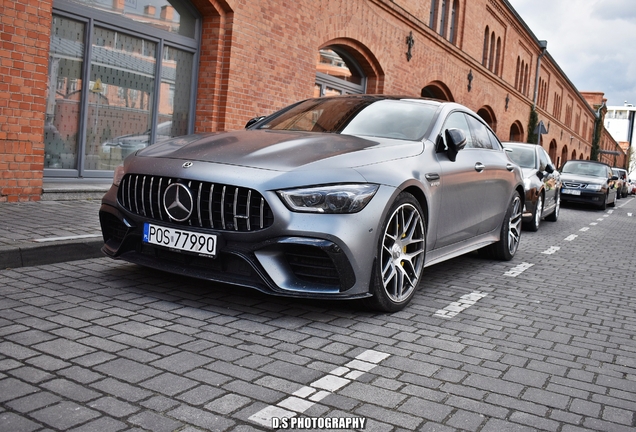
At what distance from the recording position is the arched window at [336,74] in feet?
47.5

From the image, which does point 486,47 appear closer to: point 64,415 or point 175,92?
point 175,92

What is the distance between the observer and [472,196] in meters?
6.02

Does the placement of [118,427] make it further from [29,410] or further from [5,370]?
[5,370]

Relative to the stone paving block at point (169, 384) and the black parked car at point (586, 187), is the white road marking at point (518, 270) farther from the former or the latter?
the black parked car at point (586, 187)

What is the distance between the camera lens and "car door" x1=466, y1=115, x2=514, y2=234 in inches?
249

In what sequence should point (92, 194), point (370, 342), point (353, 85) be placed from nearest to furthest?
1. point (370, 342)
2. point (92, 194)
3. point (353, 85)

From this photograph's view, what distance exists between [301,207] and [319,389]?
1280 millimetres

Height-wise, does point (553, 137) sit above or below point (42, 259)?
above

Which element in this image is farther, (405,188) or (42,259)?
(42,259)

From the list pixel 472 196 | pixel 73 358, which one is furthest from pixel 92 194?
pixel 73 358

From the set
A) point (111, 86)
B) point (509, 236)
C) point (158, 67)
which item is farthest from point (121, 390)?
point (158, 67)

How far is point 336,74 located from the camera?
15.4m

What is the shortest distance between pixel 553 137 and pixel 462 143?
146 ft

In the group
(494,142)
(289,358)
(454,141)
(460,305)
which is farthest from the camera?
(494,142)
